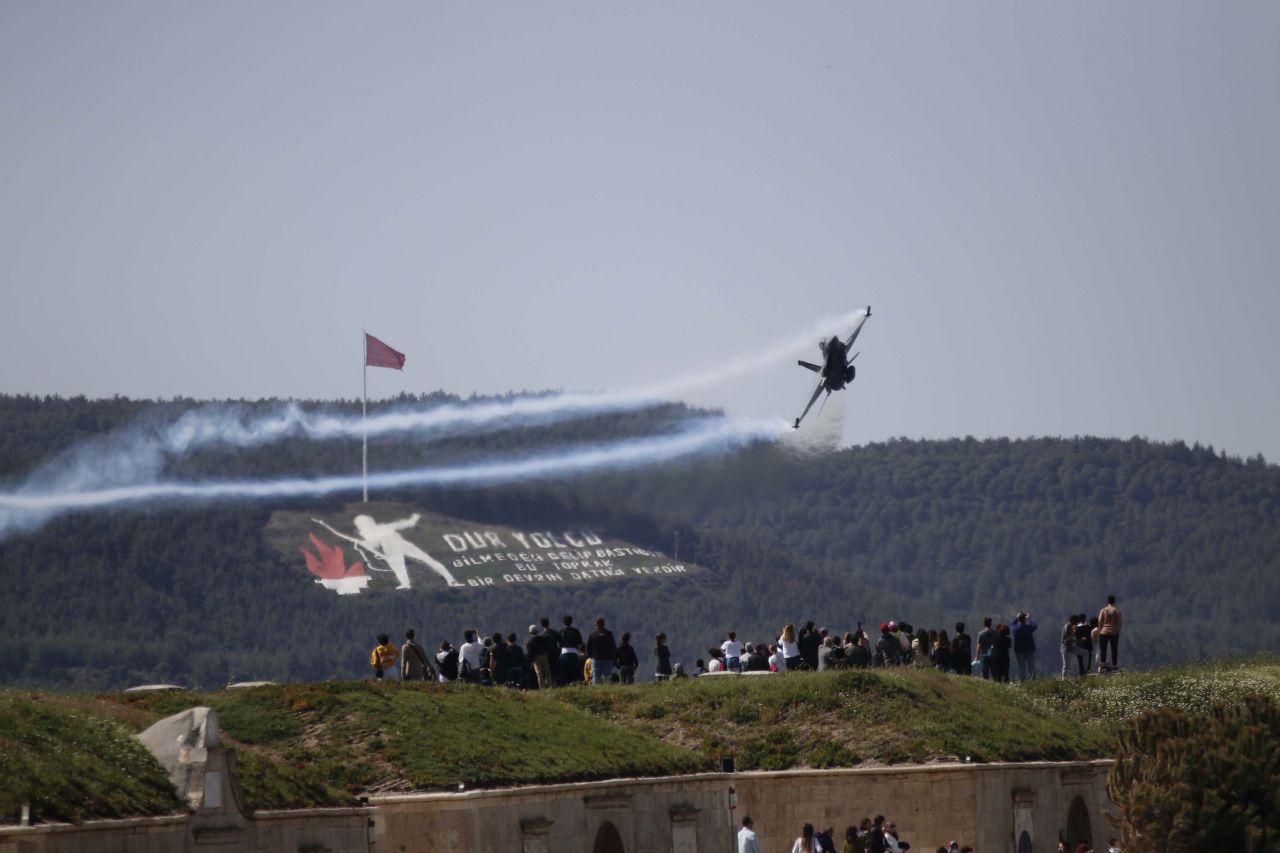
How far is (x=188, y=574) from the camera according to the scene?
375 ft

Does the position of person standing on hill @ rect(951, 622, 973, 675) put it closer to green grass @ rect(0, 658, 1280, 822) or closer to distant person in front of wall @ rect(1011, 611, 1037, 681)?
green grass @ rect(0, 658, 1280, 822)

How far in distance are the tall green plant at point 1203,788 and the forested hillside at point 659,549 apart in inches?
1349

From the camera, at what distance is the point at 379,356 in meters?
75.8

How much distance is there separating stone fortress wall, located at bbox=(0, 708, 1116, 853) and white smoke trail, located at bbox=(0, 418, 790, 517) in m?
27.7

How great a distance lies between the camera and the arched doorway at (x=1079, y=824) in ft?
171

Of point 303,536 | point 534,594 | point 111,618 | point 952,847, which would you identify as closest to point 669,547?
point 534,594

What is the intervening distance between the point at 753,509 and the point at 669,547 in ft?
193

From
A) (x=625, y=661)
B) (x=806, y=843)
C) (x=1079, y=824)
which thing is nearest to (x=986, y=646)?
(x=1079, y=824)

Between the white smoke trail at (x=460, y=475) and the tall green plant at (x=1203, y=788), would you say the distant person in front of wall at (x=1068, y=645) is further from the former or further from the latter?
the white smoke trail at (x=460, y=475)

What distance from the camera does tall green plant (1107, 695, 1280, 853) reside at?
40594 millimetres

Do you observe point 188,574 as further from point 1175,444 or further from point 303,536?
point 1175,444

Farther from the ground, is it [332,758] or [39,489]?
[39,489]

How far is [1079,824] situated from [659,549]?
7891 centimetres

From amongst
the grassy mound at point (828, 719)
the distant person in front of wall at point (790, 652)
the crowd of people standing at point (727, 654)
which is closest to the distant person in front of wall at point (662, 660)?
the crowd of people standing at point (727, 654)
